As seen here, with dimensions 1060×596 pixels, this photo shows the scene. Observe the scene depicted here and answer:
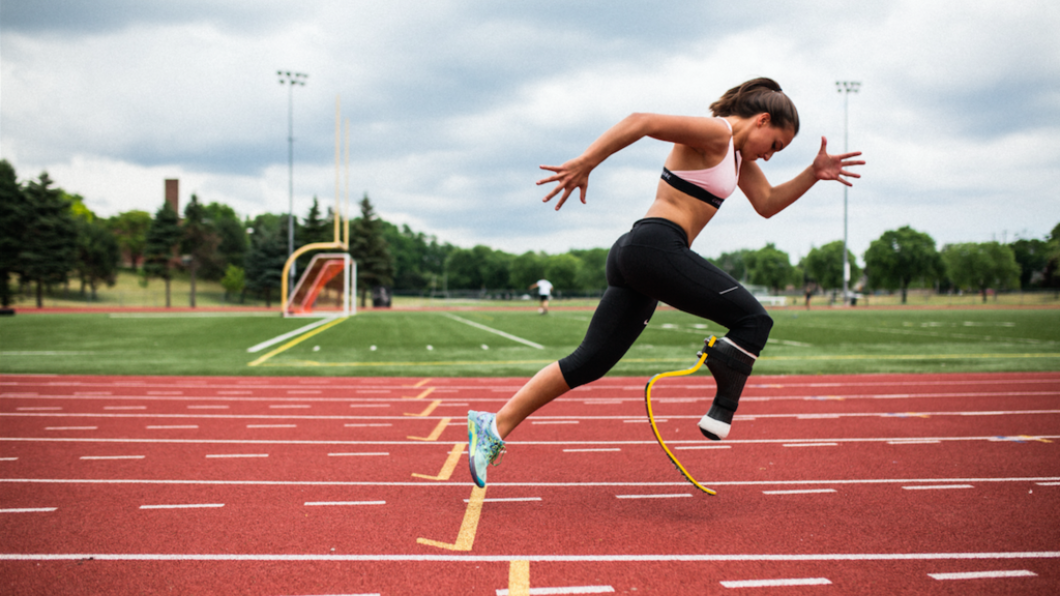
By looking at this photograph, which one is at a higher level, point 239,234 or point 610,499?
point 239,234

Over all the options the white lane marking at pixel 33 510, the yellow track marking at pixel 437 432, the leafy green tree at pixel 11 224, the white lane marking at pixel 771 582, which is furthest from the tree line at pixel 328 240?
the white lane marking at pixel 771 582

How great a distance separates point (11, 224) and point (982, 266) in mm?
97368

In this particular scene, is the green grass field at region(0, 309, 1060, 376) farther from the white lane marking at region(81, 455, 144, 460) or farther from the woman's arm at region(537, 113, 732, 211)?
the woman's arm at region(537, 113, 732, 211)

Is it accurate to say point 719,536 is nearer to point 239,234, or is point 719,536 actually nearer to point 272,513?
point 272,513

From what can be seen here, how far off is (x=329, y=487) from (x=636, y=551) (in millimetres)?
1894

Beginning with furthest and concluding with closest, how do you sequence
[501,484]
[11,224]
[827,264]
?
[827,264], [11,224], [501,484]

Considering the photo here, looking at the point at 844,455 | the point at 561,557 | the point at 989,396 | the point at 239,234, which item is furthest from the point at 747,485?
the point at 239,234

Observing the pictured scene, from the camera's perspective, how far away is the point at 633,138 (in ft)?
8.09

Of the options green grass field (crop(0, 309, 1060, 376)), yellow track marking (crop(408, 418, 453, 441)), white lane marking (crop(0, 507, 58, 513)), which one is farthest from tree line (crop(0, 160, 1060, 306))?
white lane marking (crop(0, 507, 58, 513))

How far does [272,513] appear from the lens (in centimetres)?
313

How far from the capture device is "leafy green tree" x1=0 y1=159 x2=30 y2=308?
46.0 metres

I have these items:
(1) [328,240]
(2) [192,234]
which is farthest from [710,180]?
(2) [192,234]

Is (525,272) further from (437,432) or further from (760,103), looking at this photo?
(760,103)

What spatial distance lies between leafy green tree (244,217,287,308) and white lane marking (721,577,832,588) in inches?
2390
